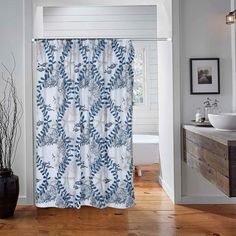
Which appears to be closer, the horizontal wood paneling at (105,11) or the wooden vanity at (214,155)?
the wooden vanity at (214,155)

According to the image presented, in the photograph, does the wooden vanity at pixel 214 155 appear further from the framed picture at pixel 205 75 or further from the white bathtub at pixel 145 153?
the white bathtub at pixel 145 153

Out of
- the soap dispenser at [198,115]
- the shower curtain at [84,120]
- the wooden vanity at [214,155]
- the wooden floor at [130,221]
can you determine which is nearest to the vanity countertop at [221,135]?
the wooden vanity at [214,155]

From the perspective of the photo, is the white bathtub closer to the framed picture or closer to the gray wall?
the gray wall

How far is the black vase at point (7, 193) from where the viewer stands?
3162mm

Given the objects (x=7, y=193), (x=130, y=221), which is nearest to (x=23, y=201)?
(x=7, y=193)

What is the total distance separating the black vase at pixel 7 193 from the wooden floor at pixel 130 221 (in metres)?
0.08

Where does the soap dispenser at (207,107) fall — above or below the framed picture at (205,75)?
below

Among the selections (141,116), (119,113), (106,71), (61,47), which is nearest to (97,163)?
(119,113)

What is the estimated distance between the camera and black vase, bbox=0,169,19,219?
10.4 ft

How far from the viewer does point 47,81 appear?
11.1 feet

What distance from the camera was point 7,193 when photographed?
3.18 metres

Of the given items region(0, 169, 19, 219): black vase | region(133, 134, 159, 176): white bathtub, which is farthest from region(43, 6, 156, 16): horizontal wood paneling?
region(0, 169, 19, 219): black vase

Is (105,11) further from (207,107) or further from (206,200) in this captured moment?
(206,200)

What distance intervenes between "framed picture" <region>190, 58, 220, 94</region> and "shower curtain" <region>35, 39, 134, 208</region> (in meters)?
0.72
